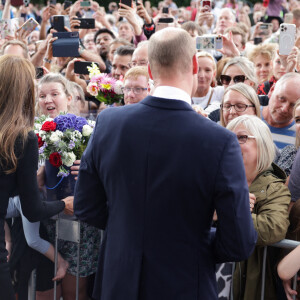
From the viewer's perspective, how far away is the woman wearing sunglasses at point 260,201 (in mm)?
2635

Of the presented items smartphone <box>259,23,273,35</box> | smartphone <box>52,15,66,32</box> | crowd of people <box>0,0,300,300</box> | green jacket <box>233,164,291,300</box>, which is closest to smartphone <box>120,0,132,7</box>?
smartphone <box>52,15,66,32</box>

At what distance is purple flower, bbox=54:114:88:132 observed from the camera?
3195 mm

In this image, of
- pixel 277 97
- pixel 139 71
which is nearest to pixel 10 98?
pixel 139 71

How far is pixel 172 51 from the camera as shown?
200 centimetres

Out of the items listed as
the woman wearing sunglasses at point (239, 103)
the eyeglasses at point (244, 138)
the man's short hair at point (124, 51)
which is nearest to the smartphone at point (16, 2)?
the man's short hair at point (124, 51)

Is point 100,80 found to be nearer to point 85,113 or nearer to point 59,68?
point 85,113

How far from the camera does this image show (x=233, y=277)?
110 inches

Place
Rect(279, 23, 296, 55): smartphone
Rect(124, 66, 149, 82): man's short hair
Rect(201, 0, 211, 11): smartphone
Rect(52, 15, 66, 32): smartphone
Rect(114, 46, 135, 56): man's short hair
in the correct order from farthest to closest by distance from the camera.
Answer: Rect(201, 0, 211, 11): smartphone
Rect(114, 46, 135, 56): man's short hair
Rect(52, 15, 66, 32): smartphone
Rect(279, 23, 296, 55): smartphone
Rect(124, 66, 149, 82): man's short hair

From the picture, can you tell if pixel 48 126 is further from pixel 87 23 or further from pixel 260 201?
pixel 87 23

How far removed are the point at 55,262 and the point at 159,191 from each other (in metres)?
1.36

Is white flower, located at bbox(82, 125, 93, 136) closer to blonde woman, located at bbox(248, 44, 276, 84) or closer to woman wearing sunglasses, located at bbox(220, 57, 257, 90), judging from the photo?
woman wearing sunglasses, located at bbox(220, 57, 257, 90)

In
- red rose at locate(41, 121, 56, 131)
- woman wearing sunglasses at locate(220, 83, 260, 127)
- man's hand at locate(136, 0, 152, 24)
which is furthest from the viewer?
man's hand at locate(136, 0, 152, 24)

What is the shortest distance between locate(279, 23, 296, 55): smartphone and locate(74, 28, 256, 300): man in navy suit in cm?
331

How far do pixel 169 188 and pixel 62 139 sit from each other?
4.50 ft
